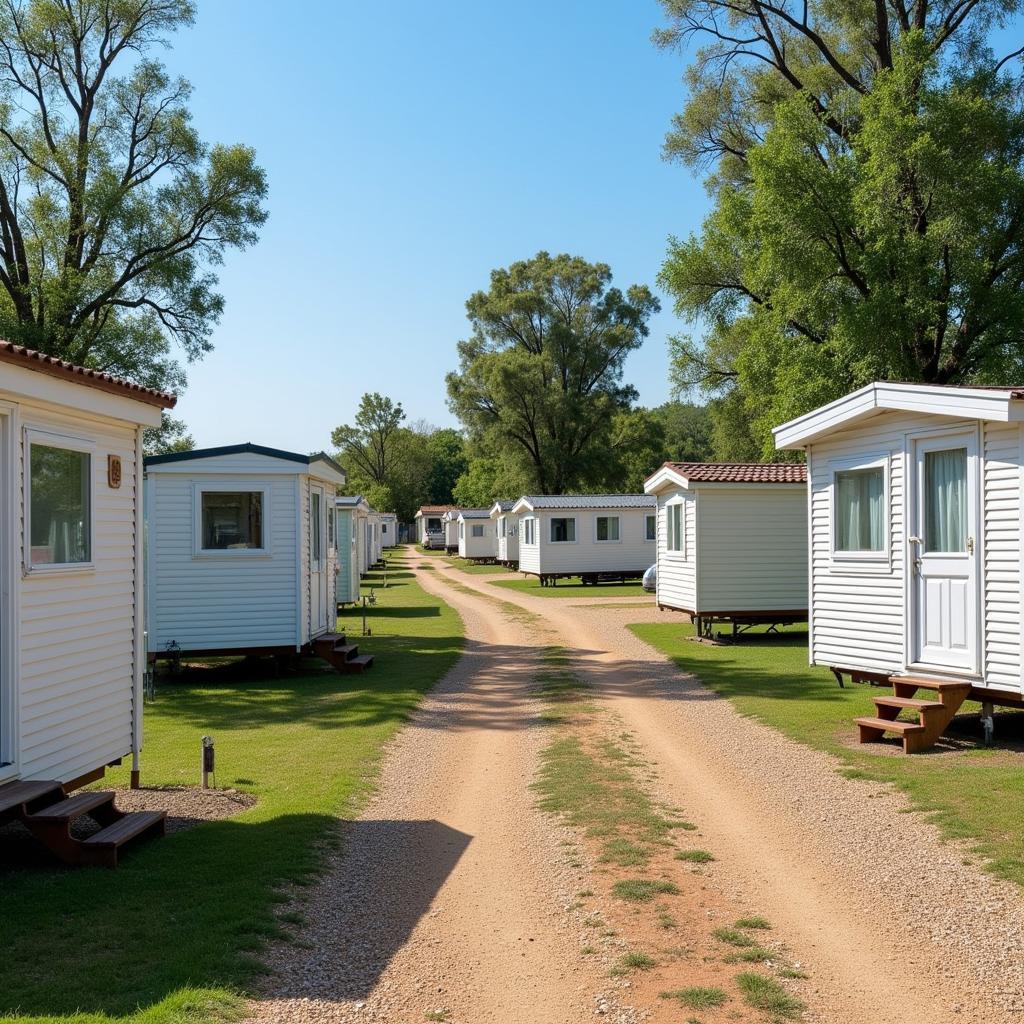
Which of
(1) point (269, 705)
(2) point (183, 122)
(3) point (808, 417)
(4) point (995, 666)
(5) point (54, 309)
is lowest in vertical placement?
(1) point (269, 705)

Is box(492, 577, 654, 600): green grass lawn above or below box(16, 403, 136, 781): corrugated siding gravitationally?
below

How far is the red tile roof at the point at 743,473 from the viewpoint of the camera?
1838 centimetres

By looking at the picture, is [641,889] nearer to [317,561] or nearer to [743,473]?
[317,561]

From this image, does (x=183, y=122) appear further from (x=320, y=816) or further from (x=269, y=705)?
(x=320, y=816)

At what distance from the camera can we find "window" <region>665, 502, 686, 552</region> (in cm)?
1970

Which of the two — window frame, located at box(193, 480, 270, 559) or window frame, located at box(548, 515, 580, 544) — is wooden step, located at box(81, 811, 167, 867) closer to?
window frame, located at box(193, 480, 270, 559)

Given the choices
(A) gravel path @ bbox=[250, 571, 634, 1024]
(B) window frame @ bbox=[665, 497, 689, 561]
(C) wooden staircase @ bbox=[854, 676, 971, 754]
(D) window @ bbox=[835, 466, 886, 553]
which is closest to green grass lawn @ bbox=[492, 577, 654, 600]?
(B) window frame @ bbox=[665, 497, 689, 561]

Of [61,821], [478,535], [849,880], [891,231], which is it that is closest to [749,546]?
[891,231]

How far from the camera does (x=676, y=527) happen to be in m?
20.2

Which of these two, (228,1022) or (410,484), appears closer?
(228,1022)

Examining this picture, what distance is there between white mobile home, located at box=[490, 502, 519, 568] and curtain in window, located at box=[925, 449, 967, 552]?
32.1 m

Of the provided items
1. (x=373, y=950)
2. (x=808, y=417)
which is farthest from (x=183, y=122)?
(x=373, y=950)

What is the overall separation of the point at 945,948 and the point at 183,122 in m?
23.5

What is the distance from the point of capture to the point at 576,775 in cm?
841
